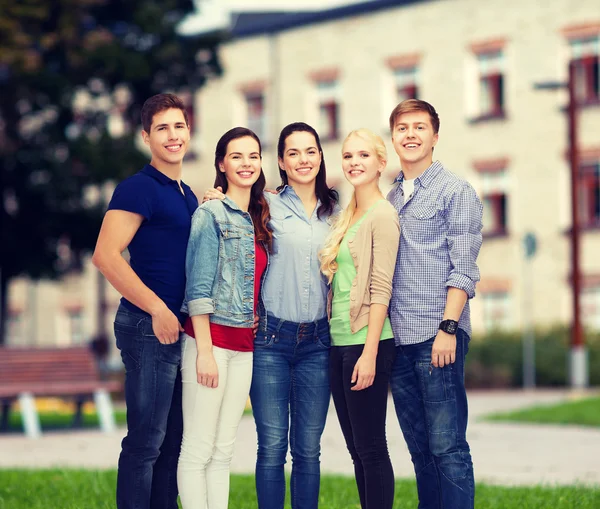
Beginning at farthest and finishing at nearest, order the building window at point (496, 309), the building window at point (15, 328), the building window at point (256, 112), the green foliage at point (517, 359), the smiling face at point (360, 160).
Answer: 1. the building window at point (15, 328)
2. the building window at point (256, 112)
3. the building window at point (496, 309)
4. the green foliage at point (517, 359)
5. the smiling face at point (360, 160)

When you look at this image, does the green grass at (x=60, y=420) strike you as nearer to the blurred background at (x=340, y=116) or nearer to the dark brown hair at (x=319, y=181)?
the blurred background at (x=340, y=116)

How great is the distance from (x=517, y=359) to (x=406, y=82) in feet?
30.4

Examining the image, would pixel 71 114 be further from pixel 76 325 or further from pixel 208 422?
pixel 208 422

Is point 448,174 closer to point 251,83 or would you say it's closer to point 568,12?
point 568,12

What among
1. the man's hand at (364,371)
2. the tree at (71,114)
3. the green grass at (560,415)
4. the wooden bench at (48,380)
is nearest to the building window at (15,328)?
the tree at (71,114)

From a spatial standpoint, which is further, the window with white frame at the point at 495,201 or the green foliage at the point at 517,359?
the window with white frame at the point at 495,201

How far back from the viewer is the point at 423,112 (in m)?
6.18

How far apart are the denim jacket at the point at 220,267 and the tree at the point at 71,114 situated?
1784 cm

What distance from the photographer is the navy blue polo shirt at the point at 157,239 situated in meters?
5.94

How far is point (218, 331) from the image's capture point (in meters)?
5.93

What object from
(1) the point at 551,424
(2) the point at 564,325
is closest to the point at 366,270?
(1) the point at 551,424

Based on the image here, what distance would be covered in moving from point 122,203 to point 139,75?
738 inches

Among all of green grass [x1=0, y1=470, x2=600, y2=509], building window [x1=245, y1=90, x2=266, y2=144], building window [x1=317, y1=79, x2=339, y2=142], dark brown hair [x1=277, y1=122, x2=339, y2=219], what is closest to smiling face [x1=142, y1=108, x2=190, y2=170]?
dark brown hair [x1=277, y1=122, x2=339, y2=219]

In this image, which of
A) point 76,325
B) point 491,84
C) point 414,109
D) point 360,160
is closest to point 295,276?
point 360,160
